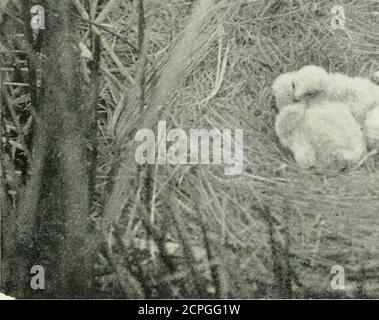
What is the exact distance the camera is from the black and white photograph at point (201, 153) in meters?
2.26

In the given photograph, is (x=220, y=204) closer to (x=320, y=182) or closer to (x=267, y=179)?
(x=267, y=179)

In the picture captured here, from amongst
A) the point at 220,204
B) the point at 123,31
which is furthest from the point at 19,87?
the point at 220,204

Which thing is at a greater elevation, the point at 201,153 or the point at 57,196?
the point at 201,153

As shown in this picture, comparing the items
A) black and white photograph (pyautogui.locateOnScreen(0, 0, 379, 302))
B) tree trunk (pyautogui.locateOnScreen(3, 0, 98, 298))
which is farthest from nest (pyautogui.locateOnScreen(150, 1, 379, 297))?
tree trunk (pyautogui.locateOnScreen(3, 0, 98, 298))

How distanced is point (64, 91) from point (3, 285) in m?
0.58
